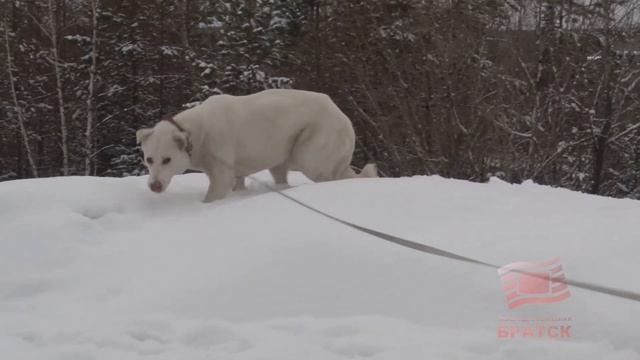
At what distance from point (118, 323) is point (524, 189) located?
2998mm

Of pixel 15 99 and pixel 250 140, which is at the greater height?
pixel 250 140

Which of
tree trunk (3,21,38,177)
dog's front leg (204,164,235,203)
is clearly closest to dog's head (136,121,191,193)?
dog's front leg (204,164,235,203)

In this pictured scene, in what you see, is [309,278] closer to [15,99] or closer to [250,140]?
[250,140]

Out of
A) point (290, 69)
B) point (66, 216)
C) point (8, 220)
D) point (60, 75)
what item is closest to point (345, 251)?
point (66, 216)

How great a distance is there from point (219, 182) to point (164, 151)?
54 cm

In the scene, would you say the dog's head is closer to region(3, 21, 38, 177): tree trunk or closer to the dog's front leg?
the dog's front leg

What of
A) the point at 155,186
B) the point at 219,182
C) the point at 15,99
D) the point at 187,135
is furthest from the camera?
the point at 15,99

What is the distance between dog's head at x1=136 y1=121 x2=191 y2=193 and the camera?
4.75m

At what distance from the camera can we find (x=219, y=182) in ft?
A: 16.5

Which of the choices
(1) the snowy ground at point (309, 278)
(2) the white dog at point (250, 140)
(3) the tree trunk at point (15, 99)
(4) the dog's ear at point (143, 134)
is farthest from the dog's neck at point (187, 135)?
(3) the tree trunk at point (15, 99)

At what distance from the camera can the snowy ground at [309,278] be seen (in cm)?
211

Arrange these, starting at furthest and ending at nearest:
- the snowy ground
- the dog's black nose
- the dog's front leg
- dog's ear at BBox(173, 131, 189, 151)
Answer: the dog's front leg, dog's ear at BBox(173, 131, 189, 151), the dog's black nose, the snowy ground

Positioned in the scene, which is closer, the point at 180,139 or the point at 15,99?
the point at 180,139

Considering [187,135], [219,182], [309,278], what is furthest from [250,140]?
[309,278]
